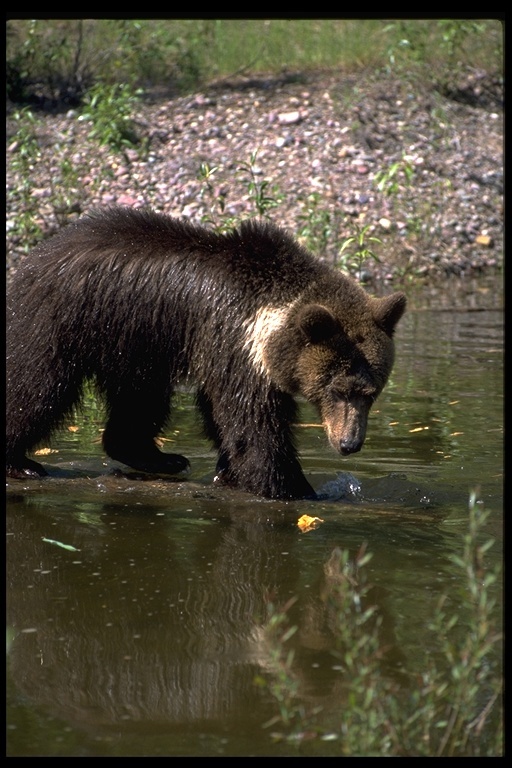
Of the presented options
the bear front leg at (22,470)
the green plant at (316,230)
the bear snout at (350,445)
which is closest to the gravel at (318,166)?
the green plant at (316,230)

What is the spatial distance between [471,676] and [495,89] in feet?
53.9

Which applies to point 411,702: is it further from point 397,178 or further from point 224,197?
point 397,178

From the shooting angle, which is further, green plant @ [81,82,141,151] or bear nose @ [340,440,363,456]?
green plant @ [81,82,141,151]

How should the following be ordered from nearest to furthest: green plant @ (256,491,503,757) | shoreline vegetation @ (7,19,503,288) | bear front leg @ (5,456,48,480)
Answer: green plant @ (256,491,503,757) < bear front leg @ (5,456,48,480) < shoreline vegetation @ (7,19,503,288)

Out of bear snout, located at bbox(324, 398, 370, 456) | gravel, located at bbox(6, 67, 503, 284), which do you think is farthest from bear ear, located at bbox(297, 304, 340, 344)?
gravel, located at bbox(6, 67, 503, 284)

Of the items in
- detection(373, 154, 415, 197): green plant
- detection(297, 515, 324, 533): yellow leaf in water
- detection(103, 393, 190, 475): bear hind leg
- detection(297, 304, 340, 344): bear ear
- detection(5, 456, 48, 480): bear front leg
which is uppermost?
detection(373, 154, 415, 197): green plant

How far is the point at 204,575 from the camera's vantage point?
6.25m

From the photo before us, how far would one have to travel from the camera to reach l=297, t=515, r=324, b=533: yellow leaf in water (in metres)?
7.09

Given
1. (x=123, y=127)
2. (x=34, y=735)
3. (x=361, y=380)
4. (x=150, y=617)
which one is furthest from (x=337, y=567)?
(x=123, y=127)

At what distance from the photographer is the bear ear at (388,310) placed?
7.71m

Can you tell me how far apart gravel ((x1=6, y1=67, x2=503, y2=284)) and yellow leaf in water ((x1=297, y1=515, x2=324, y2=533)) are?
690cm

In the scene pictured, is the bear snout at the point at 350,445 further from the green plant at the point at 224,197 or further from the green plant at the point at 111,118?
the green plant at the point at 111,118

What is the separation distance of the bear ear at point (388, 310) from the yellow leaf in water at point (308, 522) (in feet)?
4.41

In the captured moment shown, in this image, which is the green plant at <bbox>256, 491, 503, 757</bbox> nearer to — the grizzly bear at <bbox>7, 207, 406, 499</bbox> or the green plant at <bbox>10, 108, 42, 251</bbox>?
the grizzly bear at <bbox>7, 207, 406, 499</bbox>
